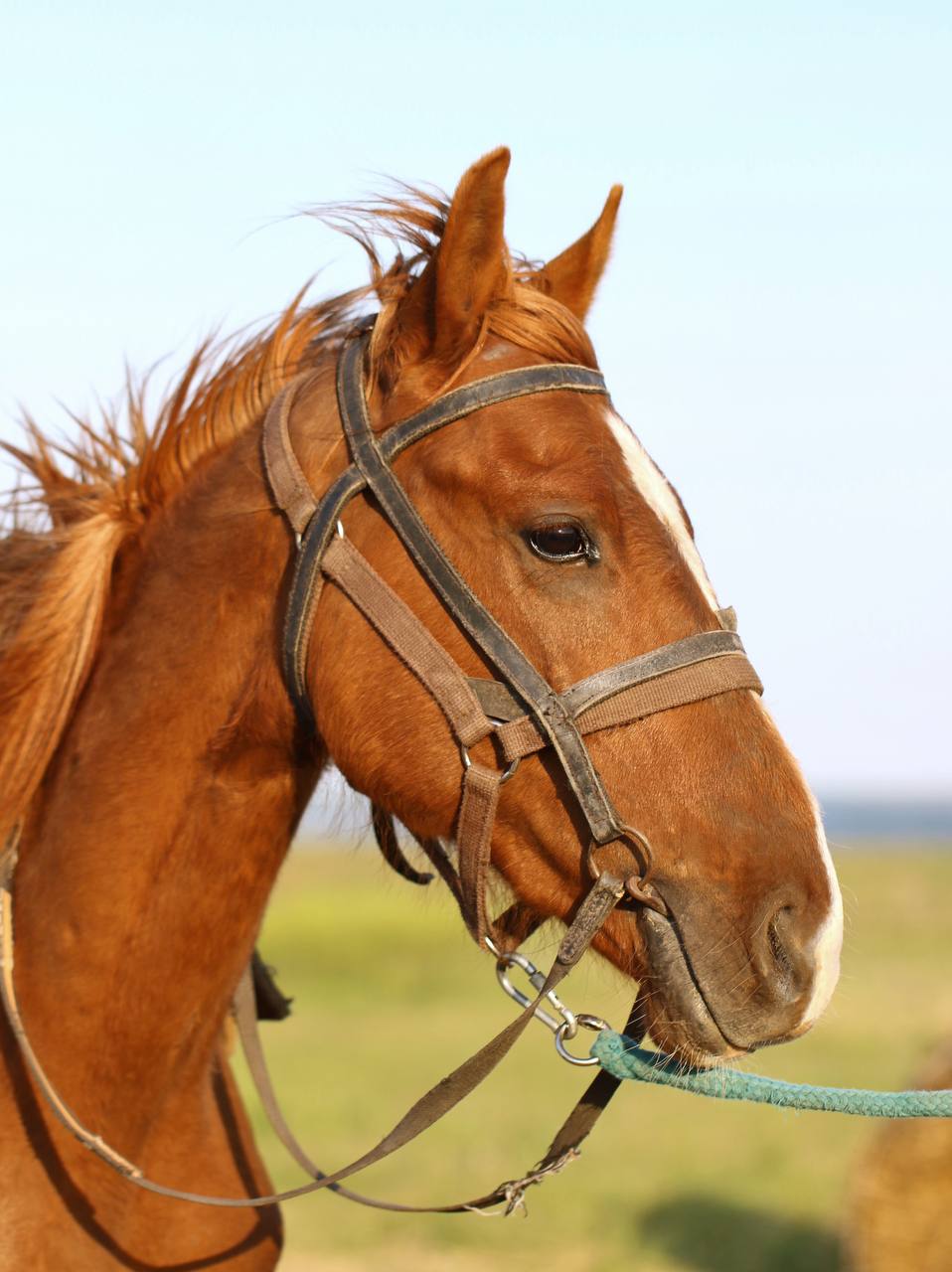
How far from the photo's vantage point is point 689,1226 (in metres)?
9.48

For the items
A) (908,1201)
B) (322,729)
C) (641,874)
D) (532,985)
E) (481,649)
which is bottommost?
(908,1201)

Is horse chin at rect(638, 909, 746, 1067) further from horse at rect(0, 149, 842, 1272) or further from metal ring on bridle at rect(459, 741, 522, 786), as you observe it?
metal ring on bridle at rect(459, 741, 522, 786)

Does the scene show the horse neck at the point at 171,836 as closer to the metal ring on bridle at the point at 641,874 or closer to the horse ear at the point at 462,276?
the horse ear at the point at 462,276

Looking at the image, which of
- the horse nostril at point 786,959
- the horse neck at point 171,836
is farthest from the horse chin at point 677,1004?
the horse neck at point 171,836

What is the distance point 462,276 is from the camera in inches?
107

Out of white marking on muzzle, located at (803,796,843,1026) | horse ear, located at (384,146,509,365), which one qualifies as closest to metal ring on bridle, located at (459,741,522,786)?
white marking on muzzle, located at (803,796,843,1026)

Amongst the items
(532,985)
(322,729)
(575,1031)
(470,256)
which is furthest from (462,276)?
(575,1031)

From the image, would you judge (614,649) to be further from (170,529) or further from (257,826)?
(170,529)

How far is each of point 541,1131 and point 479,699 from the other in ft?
34.4

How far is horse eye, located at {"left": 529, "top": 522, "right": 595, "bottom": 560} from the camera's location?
2.54 metres

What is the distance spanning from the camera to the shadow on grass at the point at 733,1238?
877cm

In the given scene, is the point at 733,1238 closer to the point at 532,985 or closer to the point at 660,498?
the point at 532,985

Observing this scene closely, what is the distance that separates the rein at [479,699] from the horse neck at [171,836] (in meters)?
0.08

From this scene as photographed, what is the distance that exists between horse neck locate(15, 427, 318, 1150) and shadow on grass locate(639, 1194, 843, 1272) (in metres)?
7.00
